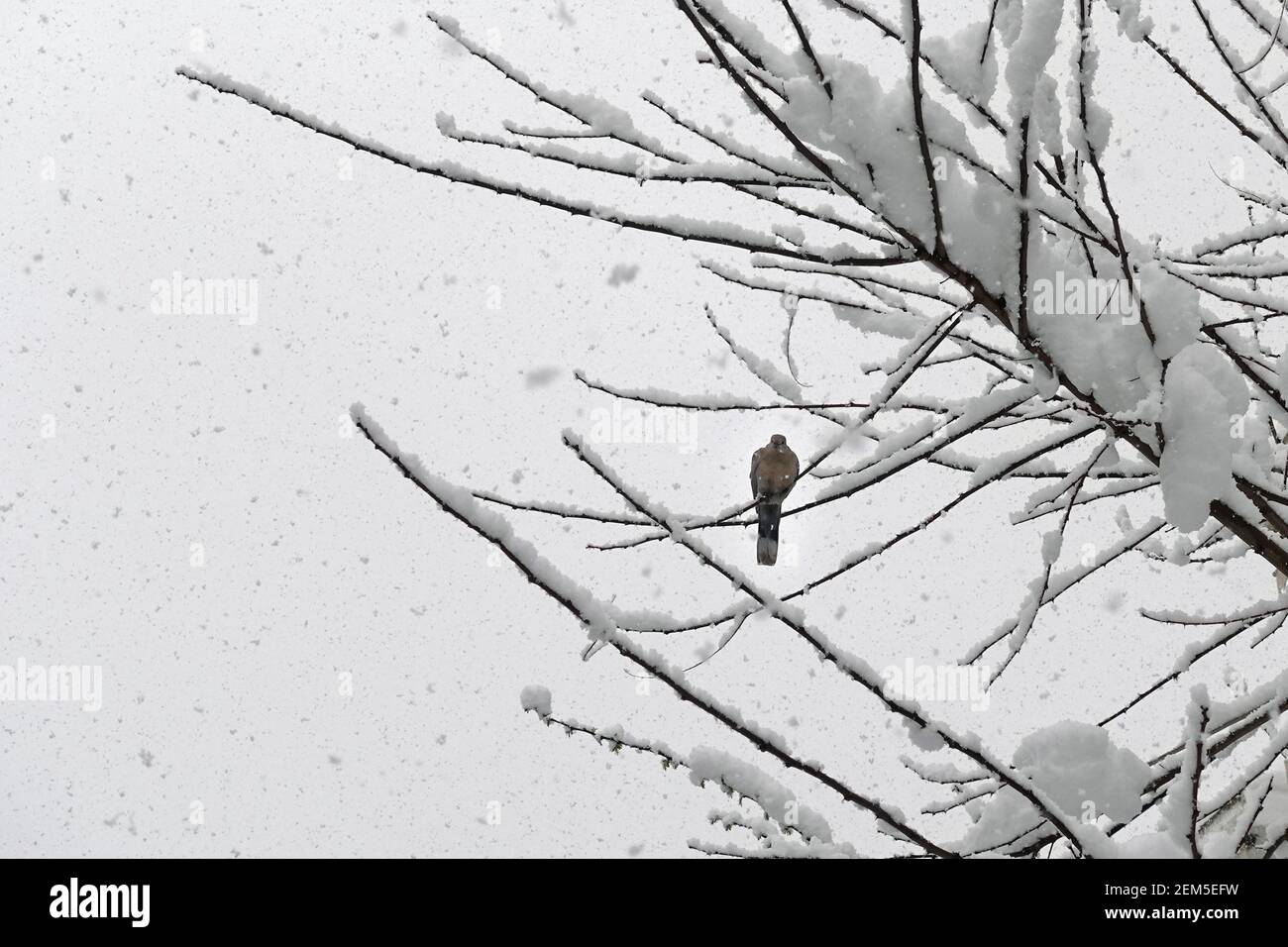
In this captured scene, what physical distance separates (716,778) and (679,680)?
9.7 inches

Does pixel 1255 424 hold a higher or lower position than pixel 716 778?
higher
